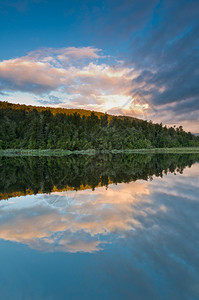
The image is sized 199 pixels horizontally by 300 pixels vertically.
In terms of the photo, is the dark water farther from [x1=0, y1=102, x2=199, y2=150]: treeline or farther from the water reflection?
[x1=0, y1=102, x2=199, y2=150]: treeline

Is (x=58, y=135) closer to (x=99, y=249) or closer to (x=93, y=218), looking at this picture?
(x=93, y=218)

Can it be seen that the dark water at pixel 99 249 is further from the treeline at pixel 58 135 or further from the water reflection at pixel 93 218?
the treeline at pixel 58 135

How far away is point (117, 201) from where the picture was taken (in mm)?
9820

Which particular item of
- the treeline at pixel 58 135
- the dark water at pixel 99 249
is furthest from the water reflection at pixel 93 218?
the treeline at pixel 58 135

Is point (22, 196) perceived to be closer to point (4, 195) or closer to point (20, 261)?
point (4, 195)

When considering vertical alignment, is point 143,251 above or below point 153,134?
below

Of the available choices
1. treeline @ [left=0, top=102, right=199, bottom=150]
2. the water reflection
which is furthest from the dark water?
treeline @ [left=0, top=102, right=199, bottom=150]

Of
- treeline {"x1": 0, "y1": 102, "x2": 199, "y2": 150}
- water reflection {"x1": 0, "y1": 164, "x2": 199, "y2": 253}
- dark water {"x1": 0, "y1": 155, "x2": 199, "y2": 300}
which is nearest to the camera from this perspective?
dark water {"x1": 0, "y1": 155, "x2": 199, "y2": 300}

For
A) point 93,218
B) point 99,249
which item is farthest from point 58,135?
point 99,249

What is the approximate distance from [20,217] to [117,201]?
13.6ft

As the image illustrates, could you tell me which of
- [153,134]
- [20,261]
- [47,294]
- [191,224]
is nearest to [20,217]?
[20,261]

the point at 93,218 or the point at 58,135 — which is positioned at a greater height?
the point at 58,135

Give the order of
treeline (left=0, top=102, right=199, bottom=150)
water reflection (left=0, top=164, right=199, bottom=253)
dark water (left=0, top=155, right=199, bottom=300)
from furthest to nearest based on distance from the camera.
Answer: treeline (left=0, top=102, right=199, bottom=150), water reflection (left=0, top=164, right=199, bottom=253), dark water (left=0, top=155, right=199, bottom=300)

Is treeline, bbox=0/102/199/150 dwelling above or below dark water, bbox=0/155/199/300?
above
